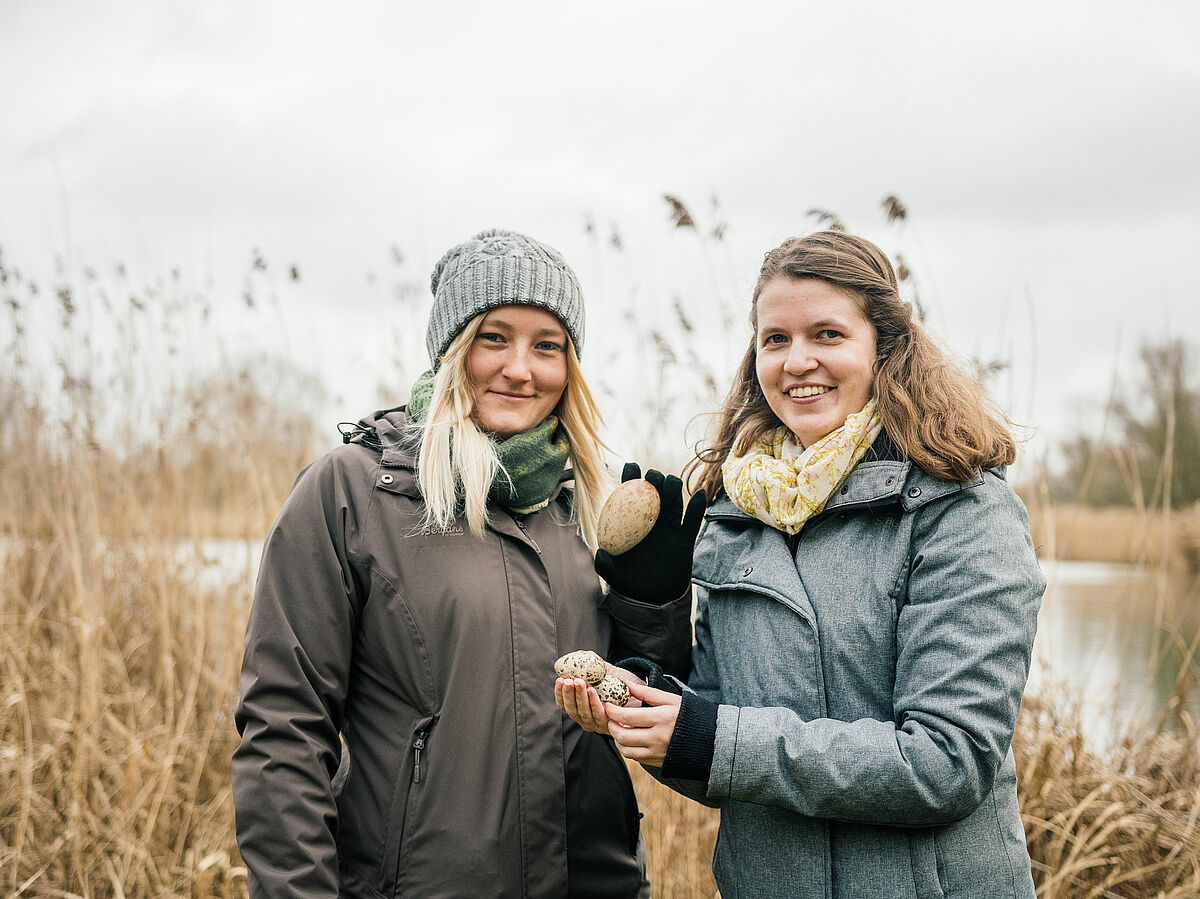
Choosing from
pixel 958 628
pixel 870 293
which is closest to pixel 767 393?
pixel 870 293

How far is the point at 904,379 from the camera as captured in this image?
1.83m

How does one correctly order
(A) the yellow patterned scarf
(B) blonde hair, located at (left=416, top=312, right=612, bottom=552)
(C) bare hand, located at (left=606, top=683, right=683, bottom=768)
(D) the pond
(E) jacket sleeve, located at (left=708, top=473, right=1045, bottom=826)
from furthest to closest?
(D) the pond, (B) blonde hair, located at (left=416, top=312, right=612, bottom=552), (A) the yellow patterned scarf, (C) bare hand, located at (left=606, top=683, right=683, bottom=768), (E) jacket sleeve, located at (left=708, top=473, right=1045, bottom=826)

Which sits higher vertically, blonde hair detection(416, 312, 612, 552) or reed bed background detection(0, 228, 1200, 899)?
blonde hair detection(416, 312, 612, 552)

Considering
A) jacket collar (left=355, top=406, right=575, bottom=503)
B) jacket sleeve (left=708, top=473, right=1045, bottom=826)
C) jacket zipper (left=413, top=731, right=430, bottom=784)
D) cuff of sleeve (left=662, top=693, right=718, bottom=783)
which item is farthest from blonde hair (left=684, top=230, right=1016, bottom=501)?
jacket zipper (left=413, top=731, right=430, bottom=784)

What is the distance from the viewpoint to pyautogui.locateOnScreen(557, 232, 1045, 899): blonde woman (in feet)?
5.05

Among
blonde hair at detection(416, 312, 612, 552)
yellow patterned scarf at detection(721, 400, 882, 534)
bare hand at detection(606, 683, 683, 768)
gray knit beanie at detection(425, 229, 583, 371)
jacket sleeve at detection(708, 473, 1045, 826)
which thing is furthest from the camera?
gray knit beanie at detection(425, 229, 583, 371)

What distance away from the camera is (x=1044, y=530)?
3.47m

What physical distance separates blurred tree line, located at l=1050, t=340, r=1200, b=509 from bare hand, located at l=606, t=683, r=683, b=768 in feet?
7.66

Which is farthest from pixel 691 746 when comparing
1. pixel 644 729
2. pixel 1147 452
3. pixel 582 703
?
pixel 1147 452

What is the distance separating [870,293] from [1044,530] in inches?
81.0

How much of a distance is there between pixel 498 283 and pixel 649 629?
0.83 m

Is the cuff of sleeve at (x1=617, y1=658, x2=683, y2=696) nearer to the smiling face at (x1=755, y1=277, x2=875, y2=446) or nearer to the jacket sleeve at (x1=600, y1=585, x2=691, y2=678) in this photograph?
the jacket sleeve at (x1=600, y1=585, x2=691, y2=678)

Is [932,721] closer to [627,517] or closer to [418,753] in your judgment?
[627,517]

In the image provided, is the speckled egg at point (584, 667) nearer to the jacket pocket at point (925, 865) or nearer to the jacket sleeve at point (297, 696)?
the jacket sleeve at point (297, 696)
